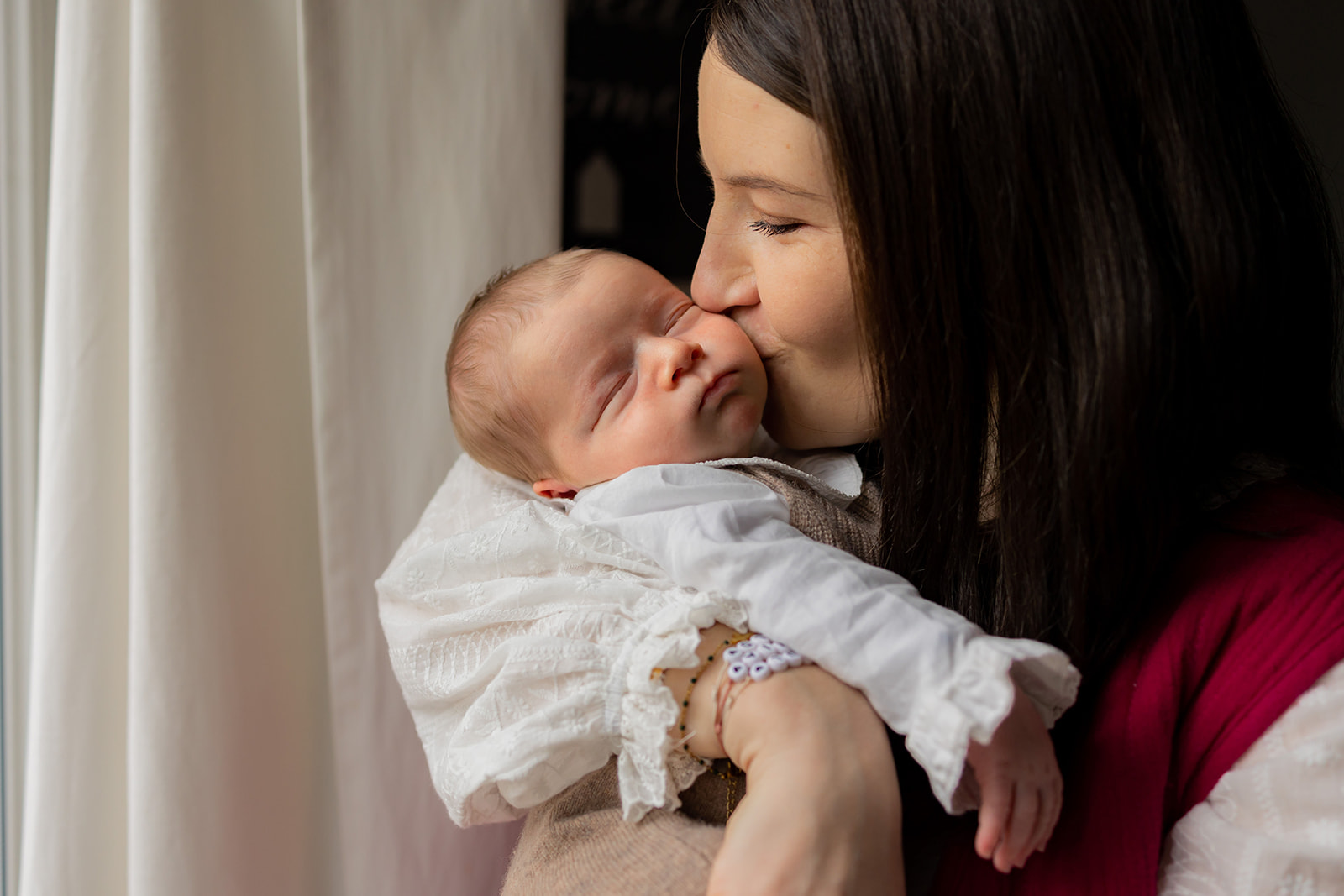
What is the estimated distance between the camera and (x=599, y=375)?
3.34 ft

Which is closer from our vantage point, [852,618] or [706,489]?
[852,618]

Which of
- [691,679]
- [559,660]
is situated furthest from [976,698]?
[559,660]

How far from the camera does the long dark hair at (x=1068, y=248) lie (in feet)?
2.56

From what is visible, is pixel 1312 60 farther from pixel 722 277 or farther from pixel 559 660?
pixel 559 660

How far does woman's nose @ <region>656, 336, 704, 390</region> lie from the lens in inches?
38.9

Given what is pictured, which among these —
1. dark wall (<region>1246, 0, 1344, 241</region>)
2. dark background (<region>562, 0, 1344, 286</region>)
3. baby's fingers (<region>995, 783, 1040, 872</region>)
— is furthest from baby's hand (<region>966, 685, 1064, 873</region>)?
dark wall (<region>1246, 0, 1344, 241</region>)

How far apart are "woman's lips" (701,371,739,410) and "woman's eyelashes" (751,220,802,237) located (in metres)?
A: 0.15

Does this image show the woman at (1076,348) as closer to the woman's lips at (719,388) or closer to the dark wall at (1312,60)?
the woman's lips at (719,388)

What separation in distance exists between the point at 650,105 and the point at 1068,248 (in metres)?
1.06

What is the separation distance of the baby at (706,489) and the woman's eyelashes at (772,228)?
0.40ft

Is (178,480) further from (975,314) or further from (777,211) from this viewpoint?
(975,314)

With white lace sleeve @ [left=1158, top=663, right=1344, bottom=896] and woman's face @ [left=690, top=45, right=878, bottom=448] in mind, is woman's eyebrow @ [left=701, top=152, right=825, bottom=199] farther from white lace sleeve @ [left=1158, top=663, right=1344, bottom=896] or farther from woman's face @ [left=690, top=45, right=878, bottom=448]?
white lace sleeve @ [left=1158, top=663, right=1344, bottom=896]

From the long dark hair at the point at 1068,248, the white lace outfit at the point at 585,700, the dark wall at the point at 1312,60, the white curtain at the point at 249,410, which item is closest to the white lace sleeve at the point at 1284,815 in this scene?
the white lace outfit at the point at 585,700

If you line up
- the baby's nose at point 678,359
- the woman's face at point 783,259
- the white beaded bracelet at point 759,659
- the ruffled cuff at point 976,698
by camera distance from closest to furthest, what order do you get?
1. the ruffled cuff at point 976,698
2. the white beaded bracelet at point 759,659
3. the woman's face at point 783,259
4. the baby's nose at point 678,359
